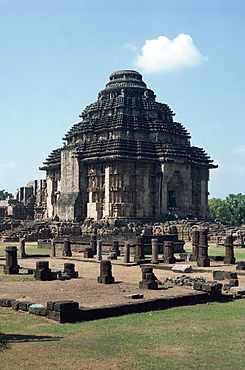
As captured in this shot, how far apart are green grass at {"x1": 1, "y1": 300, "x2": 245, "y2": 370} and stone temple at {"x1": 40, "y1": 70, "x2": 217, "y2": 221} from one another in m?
42.1

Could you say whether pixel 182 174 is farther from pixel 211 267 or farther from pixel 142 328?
pixel 142 328

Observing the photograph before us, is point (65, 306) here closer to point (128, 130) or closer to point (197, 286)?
point (197, 286)

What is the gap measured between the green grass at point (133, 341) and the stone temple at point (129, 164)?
42.1 m

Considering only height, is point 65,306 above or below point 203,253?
below

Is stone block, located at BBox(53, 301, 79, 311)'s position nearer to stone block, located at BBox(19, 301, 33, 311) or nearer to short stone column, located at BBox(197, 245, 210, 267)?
stone block, located at BBox(19, 301, 33, 311)

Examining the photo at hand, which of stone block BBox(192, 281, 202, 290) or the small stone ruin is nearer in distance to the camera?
stone block BBox(192, 281, 202, 290)

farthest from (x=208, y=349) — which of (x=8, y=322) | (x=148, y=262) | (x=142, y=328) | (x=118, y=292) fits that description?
(x=148, y=262)

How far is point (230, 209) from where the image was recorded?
85688 mm

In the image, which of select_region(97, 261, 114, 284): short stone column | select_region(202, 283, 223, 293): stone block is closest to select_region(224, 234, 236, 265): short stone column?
select_region(97, 261, 114, 284): short stone column

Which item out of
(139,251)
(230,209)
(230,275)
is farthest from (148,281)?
(230,209)

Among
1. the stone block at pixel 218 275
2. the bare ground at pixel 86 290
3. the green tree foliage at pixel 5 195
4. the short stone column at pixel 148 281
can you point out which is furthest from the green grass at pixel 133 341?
the green tree foliage at pixel 5 195

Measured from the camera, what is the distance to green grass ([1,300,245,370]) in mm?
7941

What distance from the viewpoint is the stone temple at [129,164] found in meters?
54.3

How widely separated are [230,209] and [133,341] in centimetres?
7852
